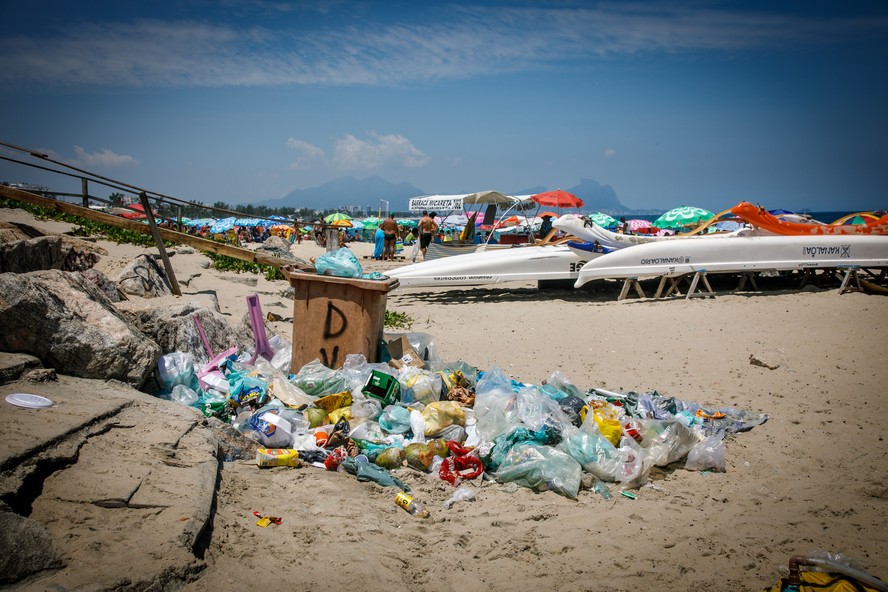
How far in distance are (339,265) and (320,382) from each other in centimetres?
110

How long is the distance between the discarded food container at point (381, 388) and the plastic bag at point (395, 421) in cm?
15

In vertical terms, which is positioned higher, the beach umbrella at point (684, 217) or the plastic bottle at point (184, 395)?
the beach umbrella at point (684, 217)

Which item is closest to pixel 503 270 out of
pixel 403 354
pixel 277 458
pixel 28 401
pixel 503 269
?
pixel 503 269

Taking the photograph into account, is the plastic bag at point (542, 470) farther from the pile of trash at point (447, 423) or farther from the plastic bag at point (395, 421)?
the plastic bag at point (395, 421)

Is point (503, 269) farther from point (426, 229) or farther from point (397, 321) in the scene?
point (426, 229)

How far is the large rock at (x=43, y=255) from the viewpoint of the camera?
5199 millimetres

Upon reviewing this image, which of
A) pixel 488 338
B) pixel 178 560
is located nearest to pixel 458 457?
pixel 178 560

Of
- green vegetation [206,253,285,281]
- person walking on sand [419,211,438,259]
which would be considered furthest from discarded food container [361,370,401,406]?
person walking on sand [419,211,438,259]

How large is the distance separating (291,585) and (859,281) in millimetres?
10786

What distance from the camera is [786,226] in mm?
10695

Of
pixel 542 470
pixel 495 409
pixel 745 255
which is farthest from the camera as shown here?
pixel 745 255

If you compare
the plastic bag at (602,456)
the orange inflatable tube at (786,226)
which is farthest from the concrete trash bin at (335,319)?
the orange inflatable tube at (786,226)

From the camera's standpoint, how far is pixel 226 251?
6590 mm

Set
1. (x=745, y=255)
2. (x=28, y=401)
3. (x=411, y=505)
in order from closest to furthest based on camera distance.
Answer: (x=28, y=401)
(x=411, y=505)
(x=745, y=255)
